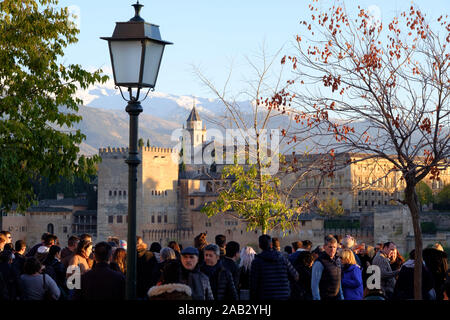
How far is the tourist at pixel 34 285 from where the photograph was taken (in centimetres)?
1023

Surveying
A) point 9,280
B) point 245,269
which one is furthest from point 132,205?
point 245,269

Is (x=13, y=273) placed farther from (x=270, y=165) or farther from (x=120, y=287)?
(x=270, y=165)

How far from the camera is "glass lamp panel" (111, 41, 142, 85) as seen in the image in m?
8.70

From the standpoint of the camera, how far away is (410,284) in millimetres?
11492

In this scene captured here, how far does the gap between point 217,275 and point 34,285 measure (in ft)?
7.41

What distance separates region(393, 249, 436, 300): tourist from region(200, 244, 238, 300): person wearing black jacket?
2735mm

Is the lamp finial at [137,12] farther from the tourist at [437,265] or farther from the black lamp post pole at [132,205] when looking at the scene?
the tourist at [437,265]

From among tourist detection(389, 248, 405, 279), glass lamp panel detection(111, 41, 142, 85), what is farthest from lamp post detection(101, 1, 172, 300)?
tourist detection(389, 248, 405, 279)

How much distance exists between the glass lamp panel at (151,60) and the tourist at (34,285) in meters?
2.99

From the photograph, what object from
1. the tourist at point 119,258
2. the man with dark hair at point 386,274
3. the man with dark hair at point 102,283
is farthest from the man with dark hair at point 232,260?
the man with dark hair at point 386,274

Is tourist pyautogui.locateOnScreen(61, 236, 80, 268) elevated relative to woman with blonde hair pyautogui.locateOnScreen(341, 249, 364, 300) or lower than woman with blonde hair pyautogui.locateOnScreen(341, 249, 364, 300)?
elevated

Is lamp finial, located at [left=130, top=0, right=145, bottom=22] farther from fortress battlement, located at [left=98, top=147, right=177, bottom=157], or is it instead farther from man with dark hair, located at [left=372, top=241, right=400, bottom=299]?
fortress battlement, located at [left=98, top=147, right=177, bottom=157]

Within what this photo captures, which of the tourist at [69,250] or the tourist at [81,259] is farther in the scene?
the tourist at [69,250]

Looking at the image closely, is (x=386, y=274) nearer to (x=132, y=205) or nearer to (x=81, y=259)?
(x=81, y=259)
